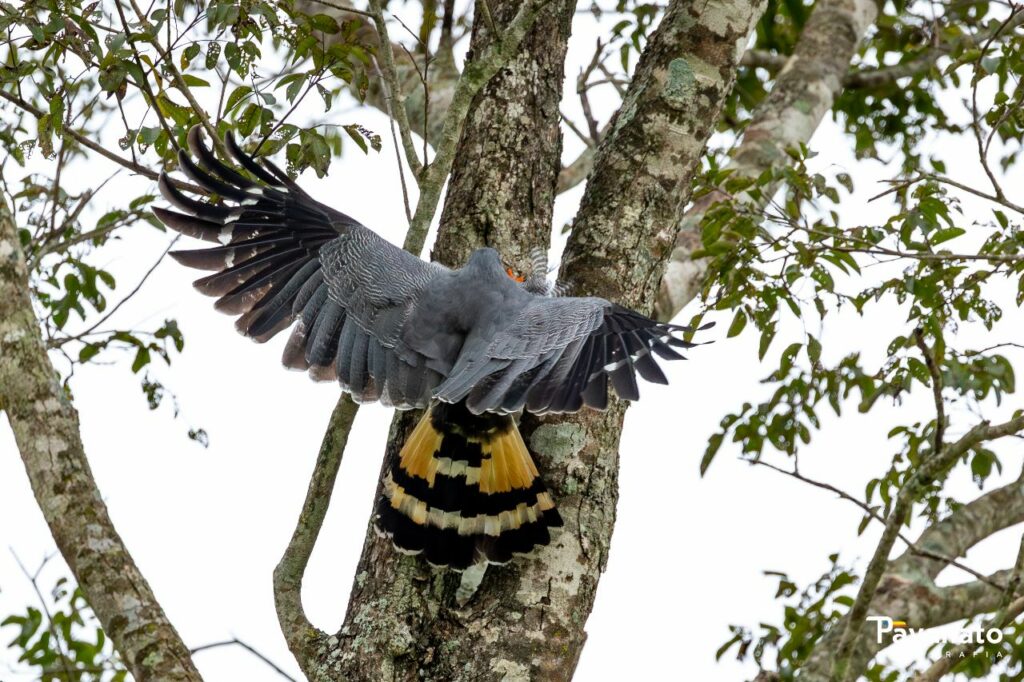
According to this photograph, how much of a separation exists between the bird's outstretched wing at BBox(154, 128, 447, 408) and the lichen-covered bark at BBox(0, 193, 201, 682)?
37.5 inches

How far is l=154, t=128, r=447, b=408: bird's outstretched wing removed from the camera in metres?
3.95

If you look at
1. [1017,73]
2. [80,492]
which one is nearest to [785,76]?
[1017,73]

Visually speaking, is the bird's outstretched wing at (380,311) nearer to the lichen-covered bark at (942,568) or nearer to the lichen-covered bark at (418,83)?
the lichen-covered bark at (418,83)

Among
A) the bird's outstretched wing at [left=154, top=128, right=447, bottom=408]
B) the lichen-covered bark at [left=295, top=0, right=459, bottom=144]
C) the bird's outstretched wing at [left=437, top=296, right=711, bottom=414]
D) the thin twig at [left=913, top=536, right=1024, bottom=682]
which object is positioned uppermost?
the lichen-covered bark at [left=295, top=0, right=459, bottom=144]

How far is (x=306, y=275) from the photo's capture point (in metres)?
4.20

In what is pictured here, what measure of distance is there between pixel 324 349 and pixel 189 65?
1227 millimetres

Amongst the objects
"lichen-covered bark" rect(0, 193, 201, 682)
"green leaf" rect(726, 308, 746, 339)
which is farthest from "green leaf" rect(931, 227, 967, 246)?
"lichen-covered bark" rect(0, 193, 201, 682)

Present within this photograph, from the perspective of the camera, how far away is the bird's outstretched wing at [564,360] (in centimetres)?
333

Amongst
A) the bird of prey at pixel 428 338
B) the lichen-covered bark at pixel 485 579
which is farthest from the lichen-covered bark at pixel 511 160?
the bird of prey at pixel 428 338

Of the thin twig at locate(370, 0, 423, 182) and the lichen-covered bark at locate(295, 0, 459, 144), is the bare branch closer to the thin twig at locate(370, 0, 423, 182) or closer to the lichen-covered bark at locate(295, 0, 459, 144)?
the thin twig at locate(370, 0, 423, 182)

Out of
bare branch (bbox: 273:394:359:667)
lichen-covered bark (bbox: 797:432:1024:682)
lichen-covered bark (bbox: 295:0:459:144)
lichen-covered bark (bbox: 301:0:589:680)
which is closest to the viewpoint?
lichen-covered bark (bbox: 301:0:589:680)

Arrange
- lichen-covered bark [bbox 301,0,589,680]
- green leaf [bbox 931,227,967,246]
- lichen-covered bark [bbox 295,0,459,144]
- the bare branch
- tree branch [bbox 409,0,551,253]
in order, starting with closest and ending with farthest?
lichen-covered bark [bbox 301,0,589,680], the bare branch, tree branch [bbox 409,0,551,253], green leaf [bbox 931,227,967,246], lichen-covered bark [bbox 295,0,459,144]

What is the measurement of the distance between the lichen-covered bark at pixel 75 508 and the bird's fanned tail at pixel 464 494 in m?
0.83

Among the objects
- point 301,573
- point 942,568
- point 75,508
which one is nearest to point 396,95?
point 301,573
